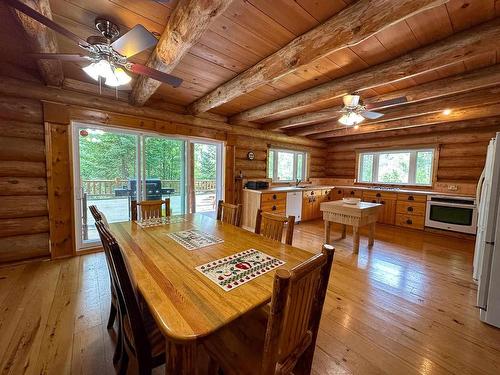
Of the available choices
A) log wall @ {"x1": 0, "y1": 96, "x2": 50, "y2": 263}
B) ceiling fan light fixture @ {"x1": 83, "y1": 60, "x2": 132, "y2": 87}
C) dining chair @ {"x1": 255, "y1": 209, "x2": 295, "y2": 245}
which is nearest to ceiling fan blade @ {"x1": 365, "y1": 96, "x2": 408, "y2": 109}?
dining chair @ {"x1": 255, "y1": 209, "x2": 295, "y2": 245}

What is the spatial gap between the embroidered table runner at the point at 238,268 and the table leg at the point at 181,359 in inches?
11.6

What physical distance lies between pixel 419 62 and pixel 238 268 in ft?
8.04

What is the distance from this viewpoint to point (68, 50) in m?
2.08

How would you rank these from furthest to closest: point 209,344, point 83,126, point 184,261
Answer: point 83,126
point 184,261
point 209,344

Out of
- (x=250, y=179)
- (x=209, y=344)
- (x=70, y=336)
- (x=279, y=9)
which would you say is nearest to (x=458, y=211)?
(x=250, y=179)

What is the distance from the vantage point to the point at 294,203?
16.4 ft

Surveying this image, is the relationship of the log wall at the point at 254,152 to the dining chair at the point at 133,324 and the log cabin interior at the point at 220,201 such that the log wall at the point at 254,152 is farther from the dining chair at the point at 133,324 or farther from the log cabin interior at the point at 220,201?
the dining chair at the point at 133,324

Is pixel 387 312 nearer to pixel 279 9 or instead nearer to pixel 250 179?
pixel 279 9

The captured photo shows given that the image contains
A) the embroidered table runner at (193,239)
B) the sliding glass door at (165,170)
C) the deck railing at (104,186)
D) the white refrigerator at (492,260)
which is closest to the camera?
the embroidered table runner at (193,239)

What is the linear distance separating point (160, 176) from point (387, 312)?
375 cm

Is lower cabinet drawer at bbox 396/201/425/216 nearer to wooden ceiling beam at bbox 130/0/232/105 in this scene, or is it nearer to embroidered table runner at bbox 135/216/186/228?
embroidered table runner at bbox 135/216/186/228

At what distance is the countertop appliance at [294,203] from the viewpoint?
191 inches

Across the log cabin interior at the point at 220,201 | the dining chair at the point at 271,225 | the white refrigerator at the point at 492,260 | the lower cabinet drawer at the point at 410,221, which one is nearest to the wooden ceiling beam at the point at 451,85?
the log cabin interior at the point at 220,201

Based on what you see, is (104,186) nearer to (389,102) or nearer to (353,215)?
(353,215)
